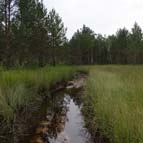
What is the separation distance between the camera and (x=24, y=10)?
86.9 ft

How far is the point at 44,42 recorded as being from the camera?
32.2m

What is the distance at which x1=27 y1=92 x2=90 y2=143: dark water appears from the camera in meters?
6.14

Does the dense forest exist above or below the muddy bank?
above

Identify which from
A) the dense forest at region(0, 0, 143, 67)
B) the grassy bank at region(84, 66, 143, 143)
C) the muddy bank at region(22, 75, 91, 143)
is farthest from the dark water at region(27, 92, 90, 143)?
the dense forest at region(0, 0, 143, 67)

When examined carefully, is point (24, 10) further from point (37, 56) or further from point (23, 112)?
point (23, 112)

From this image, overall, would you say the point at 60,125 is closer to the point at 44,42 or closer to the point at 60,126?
the point at 60,126

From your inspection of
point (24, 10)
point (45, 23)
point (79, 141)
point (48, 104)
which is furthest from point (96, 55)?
point (79, 141)

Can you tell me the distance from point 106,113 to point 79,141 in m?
0.94

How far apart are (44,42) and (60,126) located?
83.7ft

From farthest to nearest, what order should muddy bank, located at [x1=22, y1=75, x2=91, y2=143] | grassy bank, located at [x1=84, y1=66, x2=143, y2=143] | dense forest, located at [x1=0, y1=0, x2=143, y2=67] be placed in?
dense forest, located at [x1=0, y1=0, x2=143, y2=67], muddy bank, located at [x1=22, y1=75, x2=91, y2=143], grassy bank, located at [x1=84, y1=66, x2=143, y2=143]

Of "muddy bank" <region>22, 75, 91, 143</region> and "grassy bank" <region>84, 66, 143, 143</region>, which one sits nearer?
"grassy bank" <region>84, 66, 143, 143</region>

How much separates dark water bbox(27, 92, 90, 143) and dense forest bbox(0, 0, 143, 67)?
6.02 m

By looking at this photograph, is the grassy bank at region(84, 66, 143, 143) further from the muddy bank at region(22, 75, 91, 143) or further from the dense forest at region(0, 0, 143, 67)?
the dense forest at region(0, 0, 143, 67)

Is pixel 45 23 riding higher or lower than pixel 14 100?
higher
